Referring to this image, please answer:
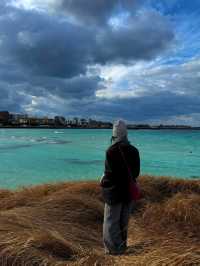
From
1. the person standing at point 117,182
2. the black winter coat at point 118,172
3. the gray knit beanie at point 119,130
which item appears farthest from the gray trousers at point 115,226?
the gray knit beanie at point 119,130

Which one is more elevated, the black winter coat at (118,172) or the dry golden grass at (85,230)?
the black winter coat at (118,172)

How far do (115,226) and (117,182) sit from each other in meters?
0.58

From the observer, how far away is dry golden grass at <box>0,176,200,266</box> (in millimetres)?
3520

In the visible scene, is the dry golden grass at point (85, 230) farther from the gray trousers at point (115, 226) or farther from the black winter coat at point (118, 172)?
the black winter coat at point (118, 172)

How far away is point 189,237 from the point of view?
4656 millimetres

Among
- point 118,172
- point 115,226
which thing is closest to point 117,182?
point 118,172

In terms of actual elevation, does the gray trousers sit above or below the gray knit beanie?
below

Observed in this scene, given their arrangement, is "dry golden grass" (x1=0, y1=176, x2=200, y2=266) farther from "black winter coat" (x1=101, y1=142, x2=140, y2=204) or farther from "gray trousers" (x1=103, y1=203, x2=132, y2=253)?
"black winter coat" (x1=101, y1=142, x2=140, y2=204)

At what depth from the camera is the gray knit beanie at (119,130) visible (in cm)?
411

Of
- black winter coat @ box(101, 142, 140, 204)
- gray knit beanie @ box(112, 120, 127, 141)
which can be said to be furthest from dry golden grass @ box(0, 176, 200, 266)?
gray knit beanie @ box(112, 120, 127, 141)

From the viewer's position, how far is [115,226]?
13.9 feet

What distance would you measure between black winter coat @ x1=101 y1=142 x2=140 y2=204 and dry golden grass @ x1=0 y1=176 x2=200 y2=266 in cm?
66

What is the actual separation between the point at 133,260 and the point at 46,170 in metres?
17.2

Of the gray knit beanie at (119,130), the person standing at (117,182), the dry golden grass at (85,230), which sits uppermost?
the gray knit beanie at (119,130)
